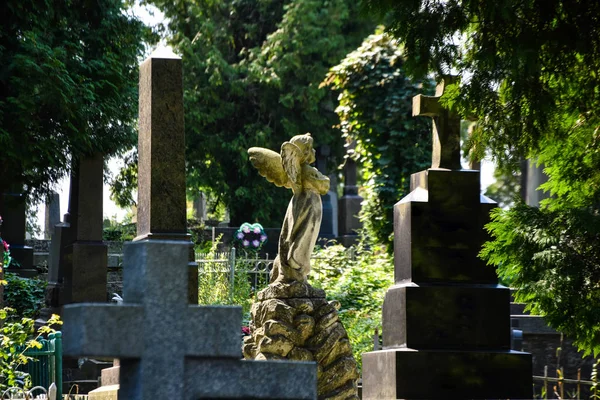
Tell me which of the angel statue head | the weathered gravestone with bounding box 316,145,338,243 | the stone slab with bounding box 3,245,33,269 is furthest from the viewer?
the weathered gravestone with bounding box 316,145,338,243

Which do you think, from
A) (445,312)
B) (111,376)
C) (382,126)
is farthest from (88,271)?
(445,312)

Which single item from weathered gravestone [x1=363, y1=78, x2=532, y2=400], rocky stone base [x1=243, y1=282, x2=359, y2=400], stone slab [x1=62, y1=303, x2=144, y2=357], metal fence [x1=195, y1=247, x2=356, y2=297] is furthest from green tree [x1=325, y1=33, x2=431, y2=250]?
stone slab [x1=62, y1=303, x2=144, y2=357]

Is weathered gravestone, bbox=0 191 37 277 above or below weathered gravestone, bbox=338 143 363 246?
below

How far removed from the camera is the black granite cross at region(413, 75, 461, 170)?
411 inches

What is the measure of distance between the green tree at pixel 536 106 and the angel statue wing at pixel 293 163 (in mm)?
3771

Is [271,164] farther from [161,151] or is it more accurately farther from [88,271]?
[88,271]

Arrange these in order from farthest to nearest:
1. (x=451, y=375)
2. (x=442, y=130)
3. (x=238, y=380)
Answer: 1. (x=442, y=130)
2. (x=451, y=375)
3. (x=238, y=380)

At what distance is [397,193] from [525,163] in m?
8.48

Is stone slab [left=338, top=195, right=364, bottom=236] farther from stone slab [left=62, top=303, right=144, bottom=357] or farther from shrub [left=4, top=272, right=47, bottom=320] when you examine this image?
stone slab [left=62, top=303, right=144, bottom=357]

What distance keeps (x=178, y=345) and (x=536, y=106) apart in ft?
12.4

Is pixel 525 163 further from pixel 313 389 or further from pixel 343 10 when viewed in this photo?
pixel 313 389

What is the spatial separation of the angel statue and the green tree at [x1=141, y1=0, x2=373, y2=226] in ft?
59.5

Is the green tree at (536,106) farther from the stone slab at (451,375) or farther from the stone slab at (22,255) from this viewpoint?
the stone slab at (22,255)

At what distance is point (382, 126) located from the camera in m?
22.1
